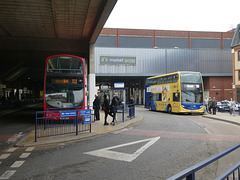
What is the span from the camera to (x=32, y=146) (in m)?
7.81

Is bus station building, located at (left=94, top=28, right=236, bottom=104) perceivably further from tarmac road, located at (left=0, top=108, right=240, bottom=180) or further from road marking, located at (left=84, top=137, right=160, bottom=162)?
road marking, located at (left=84, top=137, right=160, bottom=162)

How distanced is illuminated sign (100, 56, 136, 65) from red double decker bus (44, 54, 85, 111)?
24318 millimetres

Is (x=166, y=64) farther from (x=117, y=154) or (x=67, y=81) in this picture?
(x=117, y=154)

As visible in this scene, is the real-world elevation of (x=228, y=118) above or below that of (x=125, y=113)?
below

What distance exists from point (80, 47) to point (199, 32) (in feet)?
155

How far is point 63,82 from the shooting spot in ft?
44.6

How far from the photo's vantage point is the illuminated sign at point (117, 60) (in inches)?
1512

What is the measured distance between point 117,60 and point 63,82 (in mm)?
25885

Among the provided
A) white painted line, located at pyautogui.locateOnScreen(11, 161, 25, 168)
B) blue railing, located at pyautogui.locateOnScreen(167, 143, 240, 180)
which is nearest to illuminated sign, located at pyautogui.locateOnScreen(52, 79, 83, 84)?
white painted line, located at pyautogui.locateOnScreen(11, 161, 25, 168)

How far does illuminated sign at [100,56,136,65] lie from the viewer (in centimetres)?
3841

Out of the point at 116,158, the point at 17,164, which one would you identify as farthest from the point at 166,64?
the point at 17,164

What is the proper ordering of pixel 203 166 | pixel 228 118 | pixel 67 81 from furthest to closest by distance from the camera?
pixel 228 118
pixel 67 81
pixel 203 166

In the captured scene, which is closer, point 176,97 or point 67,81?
point 67,81

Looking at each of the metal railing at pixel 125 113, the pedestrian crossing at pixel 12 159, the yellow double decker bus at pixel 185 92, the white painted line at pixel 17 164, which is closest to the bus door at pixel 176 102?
the yellow double decker bus at pixel 185 92
